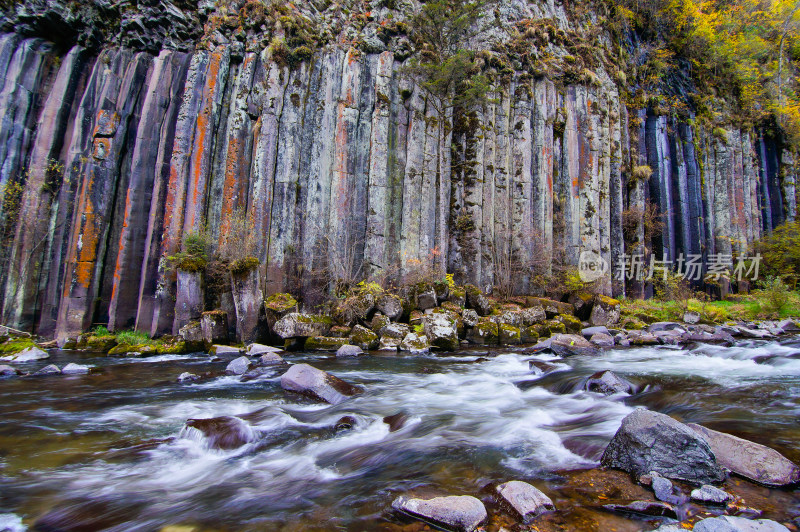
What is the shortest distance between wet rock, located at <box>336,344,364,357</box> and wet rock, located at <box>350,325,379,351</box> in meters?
0.62

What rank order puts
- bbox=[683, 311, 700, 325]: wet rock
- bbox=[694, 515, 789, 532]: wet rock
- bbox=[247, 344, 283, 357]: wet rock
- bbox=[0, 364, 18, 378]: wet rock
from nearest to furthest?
1. bbox=[694, 515, 789, 532]: wet rock
2. bbox=[0, 364, 18, 378]: wet rock
3. bbox=[247, 344, 283, 357]: wet rock
4. bbox=[683, 311, 700, 325]: wet rock

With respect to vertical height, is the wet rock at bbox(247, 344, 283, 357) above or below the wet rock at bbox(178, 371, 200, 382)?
above

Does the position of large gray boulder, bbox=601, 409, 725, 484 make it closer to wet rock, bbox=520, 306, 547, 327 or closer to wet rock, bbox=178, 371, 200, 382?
wet rock, bbox=178, 371, 200, 382

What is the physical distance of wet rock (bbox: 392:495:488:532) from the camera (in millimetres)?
2457

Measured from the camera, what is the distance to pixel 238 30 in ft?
48.5

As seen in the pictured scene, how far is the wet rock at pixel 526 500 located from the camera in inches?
101

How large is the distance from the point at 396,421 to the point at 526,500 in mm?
2752

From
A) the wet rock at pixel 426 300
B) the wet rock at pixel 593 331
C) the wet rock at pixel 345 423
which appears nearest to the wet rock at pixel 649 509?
the wet rock at pixel 345 423

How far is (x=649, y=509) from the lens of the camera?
2535mm

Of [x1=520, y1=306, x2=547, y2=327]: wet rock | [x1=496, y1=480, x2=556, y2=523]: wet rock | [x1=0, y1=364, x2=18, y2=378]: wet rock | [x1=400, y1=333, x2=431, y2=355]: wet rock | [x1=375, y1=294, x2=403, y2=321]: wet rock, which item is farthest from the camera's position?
[x1=520, y1=306, x2=547, y2=327]: wet rock

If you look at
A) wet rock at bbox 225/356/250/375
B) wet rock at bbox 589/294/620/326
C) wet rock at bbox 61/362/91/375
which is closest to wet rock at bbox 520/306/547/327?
wet rock at bbox 589/294/620/326

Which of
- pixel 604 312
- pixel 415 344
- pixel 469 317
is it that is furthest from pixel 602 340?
pixel 415 344

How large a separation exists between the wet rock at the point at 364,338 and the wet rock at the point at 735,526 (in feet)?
30.3

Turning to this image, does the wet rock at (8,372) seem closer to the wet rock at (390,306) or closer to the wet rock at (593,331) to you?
the wet rock at (390,306)
